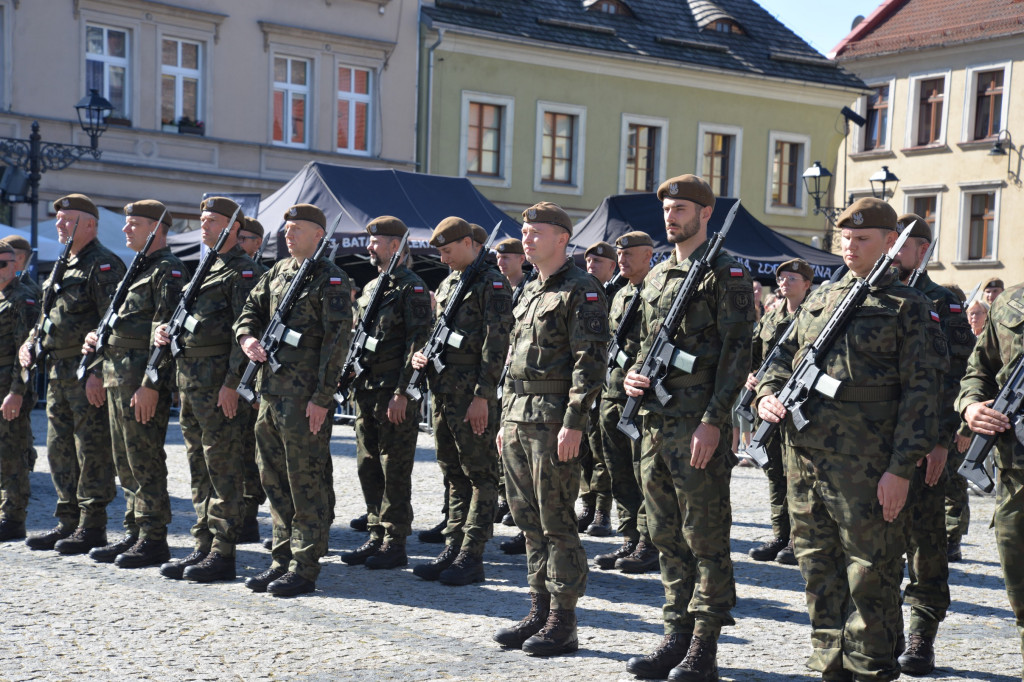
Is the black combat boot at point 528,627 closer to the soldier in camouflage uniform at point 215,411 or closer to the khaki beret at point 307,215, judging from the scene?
the soldier in camouflage uniform at point 215,411

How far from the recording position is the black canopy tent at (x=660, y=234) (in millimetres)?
16000

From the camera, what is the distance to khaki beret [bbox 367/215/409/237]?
27.0ft

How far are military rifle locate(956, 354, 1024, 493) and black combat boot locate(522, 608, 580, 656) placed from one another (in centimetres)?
199

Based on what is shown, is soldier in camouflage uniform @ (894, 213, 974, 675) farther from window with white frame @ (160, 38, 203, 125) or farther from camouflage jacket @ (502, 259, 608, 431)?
window with white frame @ (160, 38, 203, 125)

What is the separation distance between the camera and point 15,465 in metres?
8.67

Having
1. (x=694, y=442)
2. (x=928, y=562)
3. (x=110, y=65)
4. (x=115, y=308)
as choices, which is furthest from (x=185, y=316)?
(x=110, y=65)

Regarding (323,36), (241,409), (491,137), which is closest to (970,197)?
(491,137)

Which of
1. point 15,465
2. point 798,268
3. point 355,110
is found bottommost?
point 15,465

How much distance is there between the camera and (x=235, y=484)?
7355mm

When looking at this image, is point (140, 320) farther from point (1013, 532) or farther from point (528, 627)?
point (1013, 532)

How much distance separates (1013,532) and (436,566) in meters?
3.70

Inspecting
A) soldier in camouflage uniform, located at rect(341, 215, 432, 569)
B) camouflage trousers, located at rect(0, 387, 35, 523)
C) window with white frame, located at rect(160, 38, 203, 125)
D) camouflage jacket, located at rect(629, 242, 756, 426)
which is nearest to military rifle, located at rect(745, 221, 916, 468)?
camouflage jacket, located at rect(629, 242, 756, 426)

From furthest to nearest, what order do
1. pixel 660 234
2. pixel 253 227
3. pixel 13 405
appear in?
pixel 660 234, pixel 253 227, pixel 13 405

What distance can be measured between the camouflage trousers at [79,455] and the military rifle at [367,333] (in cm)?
159
